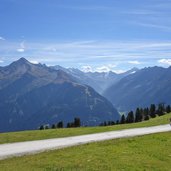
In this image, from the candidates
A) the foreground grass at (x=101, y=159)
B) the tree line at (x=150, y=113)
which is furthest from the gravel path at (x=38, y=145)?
the tree line at (x=150, y=113)

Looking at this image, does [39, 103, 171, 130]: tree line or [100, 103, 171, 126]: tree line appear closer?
[39, 103, 171, 130]: tree line

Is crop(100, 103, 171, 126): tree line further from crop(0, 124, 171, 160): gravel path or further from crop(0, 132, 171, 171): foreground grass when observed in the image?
crop(0, 132, 171, 171): foreground grass

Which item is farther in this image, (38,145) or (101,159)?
(38,145)

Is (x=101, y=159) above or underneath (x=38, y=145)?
underneath

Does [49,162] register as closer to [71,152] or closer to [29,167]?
[29,167]

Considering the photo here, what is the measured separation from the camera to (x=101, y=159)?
26.5 m

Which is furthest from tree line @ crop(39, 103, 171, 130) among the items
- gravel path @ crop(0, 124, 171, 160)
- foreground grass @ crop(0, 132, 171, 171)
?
foreground grass @ crop(0, 132, 171, 171)

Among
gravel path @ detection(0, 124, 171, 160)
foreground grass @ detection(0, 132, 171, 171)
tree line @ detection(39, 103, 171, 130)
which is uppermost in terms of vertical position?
tree line @ detection(39, 103, 171, 130)

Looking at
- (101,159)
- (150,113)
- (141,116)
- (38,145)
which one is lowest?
(101,159)

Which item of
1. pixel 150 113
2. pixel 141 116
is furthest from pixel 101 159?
pixel 150 113

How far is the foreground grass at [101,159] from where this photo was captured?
79.6ft

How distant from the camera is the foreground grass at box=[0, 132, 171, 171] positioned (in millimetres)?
24266

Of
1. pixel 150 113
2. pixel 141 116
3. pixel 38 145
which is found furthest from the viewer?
pixel 150 113

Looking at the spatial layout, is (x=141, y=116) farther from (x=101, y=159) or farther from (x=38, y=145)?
(x=101, y=159)
